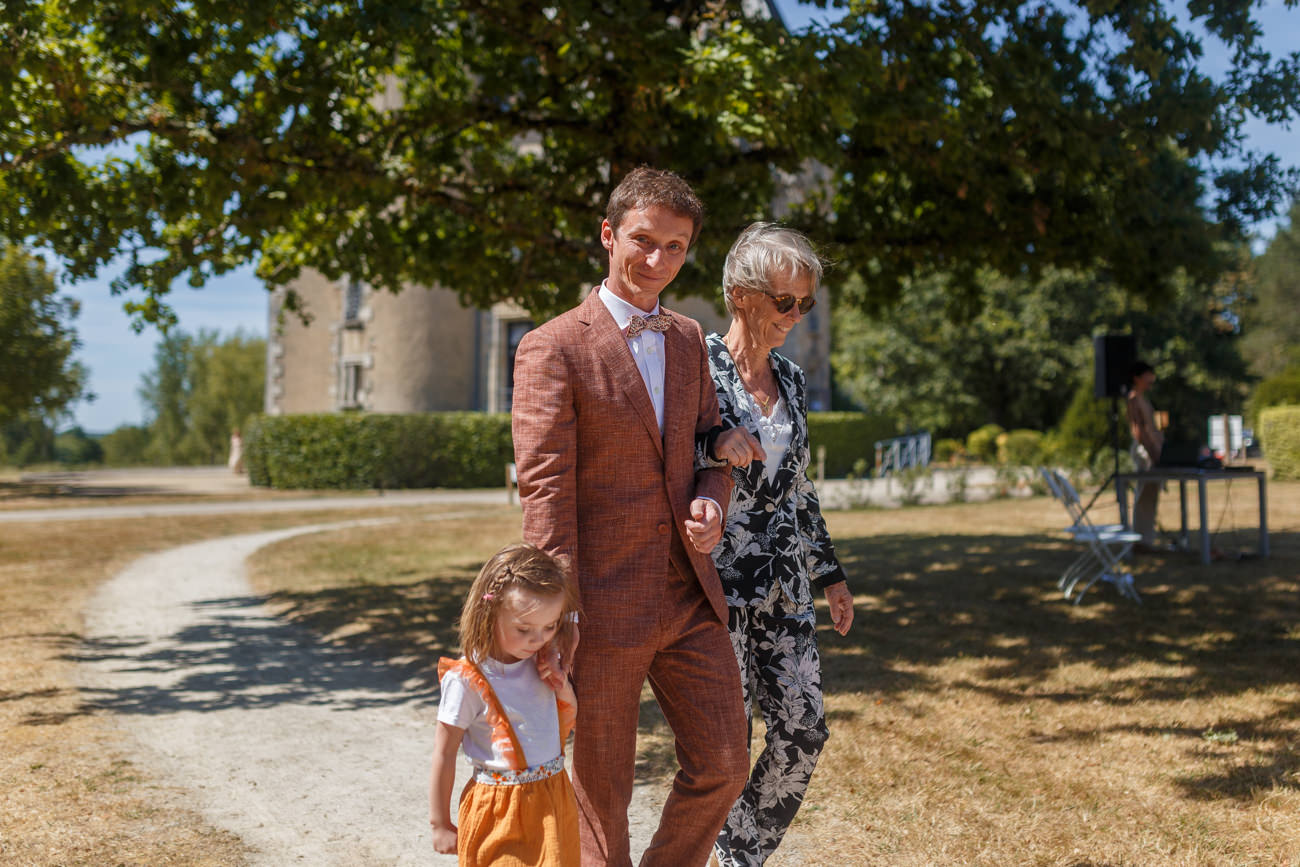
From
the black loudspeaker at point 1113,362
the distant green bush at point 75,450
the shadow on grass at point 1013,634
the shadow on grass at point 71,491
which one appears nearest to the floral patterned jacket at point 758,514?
the shadow on grass at point 1013,634

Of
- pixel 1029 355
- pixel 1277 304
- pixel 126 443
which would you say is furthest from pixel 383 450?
pixel 126 443

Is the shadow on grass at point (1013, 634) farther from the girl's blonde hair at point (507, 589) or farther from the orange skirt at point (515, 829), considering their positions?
the girl's blonde hair at point (507, 589)

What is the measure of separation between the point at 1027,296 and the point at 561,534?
107ft

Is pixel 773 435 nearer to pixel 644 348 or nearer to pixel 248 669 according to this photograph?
pixel 644 348

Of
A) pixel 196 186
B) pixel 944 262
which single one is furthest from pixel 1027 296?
pixel 196 186

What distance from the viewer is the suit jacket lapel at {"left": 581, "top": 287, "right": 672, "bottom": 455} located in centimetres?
→ 236

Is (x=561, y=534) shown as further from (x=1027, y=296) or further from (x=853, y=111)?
(x=1027, y=296)

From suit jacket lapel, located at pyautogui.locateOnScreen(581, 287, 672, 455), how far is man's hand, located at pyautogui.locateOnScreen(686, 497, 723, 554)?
0.16 metres

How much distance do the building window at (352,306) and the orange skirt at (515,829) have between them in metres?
27.1

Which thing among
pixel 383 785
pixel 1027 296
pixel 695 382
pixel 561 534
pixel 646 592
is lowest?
pixel 383 785

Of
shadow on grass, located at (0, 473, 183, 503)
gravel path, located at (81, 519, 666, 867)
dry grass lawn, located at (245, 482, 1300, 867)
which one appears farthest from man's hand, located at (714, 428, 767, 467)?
shadow on grass, located at (0, 473, 183, 503)

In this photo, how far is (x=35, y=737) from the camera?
491 centimetres

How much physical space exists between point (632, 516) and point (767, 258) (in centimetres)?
85

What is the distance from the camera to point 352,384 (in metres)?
28.5
